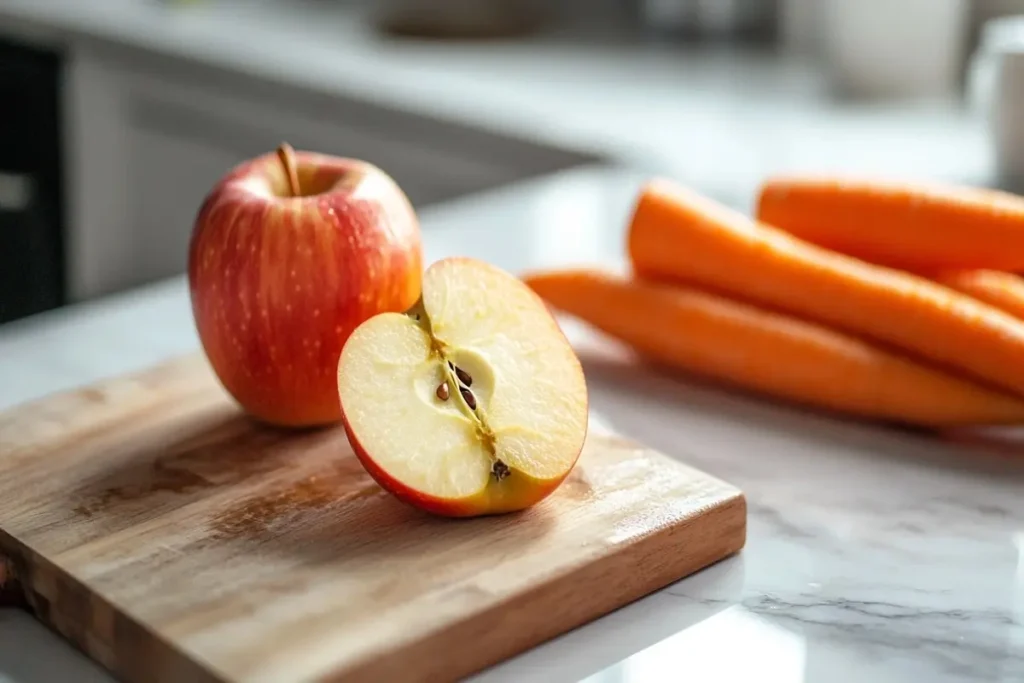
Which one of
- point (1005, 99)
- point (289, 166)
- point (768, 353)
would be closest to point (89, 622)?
point (289, 166)

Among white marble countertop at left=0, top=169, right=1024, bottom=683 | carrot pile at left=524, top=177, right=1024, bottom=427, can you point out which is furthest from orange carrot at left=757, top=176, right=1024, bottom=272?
white marble countertop at left=0, top=169, right=1024, bottom=683

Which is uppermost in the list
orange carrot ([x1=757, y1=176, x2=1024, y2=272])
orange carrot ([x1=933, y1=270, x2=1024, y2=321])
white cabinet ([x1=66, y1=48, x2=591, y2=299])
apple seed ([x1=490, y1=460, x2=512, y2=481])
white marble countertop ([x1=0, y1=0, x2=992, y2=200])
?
orange carrot ([x1=757, y1=176, x2=1024, y2=272])

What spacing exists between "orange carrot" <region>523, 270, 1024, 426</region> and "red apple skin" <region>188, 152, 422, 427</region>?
0.19m

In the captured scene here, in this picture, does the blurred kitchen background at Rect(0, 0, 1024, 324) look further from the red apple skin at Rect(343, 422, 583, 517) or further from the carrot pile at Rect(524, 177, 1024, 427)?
the red apple skin at Rect(343, 422, 583, 517)

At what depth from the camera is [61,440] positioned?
846 millimetres

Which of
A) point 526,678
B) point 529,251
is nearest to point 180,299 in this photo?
point 529,251

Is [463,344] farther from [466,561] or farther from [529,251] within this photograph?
[529,251]

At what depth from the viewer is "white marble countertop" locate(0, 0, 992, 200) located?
59.9 inches

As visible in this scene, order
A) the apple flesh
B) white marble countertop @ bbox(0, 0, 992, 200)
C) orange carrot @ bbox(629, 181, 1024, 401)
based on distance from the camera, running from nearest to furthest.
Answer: the apple flesh
orange carrot @ bbox(629, 181, 1024, 401)
white marble countertop @ bbox(0, 0, 992, 200)

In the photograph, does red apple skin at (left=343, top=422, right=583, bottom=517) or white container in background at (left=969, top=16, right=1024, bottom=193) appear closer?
red apple skin at (left=343, top=422, right=583, bottom=517)

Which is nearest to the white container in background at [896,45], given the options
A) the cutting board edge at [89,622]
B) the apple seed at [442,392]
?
the apple seed at [442,392]

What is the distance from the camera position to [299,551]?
708 millimetres

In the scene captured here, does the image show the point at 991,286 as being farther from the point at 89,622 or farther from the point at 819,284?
the point at 89,622

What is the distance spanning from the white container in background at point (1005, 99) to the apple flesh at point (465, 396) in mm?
708
